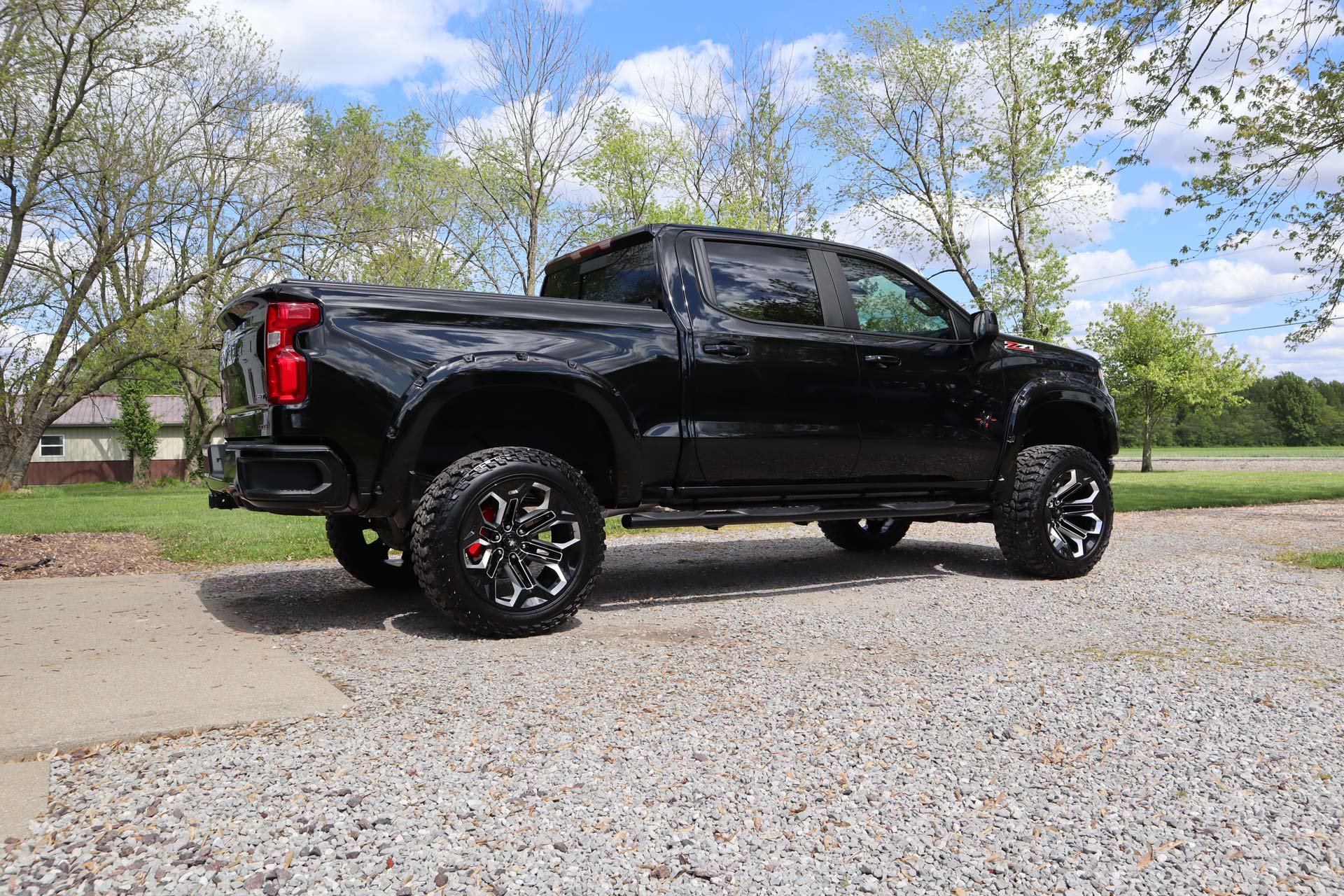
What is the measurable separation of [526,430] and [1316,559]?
6.32 meters

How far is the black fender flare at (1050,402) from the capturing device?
6.22m

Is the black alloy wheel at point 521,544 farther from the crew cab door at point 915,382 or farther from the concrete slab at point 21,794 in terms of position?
the crew cab door at point 915,382

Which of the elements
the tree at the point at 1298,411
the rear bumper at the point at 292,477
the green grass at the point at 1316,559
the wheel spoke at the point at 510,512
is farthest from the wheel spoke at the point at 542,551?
the tree at the point at 1298,411

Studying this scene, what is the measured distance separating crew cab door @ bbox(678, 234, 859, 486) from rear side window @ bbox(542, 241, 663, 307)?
0.22m

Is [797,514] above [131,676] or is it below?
above

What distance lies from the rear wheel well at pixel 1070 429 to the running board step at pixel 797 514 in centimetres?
89

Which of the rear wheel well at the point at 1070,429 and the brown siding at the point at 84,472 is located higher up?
the rear wheel well at the point at 1070,429

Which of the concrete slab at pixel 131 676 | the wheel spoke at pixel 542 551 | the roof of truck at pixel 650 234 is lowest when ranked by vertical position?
the concrete slab at pixel 131 676

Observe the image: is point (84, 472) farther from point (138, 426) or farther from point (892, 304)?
point (892, 304)

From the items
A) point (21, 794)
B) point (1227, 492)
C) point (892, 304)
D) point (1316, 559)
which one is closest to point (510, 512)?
point (21, 794)

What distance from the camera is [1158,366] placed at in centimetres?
3716

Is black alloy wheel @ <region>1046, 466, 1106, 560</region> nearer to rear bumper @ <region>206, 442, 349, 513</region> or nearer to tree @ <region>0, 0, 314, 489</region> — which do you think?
rear bumper @ <region>206, 442, 349, 513</region>

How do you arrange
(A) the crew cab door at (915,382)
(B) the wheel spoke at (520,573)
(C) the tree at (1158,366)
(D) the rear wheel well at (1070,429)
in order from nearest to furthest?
(B) the wheel spoke at (520,573)
(A) the crew cab door at (915,382)
(D) the rear wheel well at (1070,429)
(C) the tree at (1158,366)

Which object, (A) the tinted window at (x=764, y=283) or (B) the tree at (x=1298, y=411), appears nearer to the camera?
(A) the tinted window at (x=764, y=283)
